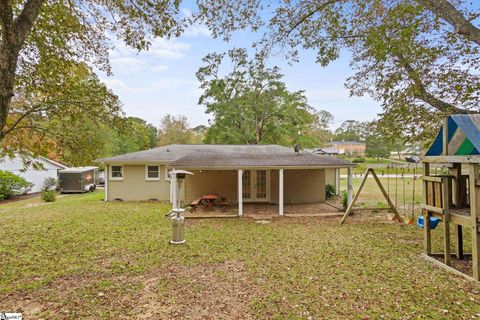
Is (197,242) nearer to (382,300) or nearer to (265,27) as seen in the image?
(382,300)

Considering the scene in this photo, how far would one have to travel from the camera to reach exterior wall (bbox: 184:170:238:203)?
1305 centimetres

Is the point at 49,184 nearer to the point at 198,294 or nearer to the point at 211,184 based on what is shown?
the point at 211,184

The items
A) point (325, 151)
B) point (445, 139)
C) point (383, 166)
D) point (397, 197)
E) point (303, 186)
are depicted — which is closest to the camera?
point (445, 139)

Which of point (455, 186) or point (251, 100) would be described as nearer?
point (455, 186)

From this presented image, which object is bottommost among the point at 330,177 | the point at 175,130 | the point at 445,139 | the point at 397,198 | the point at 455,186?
the point at 397,198

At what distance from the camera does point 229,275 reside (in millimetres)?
4934

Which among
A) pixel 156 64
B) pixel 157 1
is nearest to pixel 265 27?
pixel 157 1

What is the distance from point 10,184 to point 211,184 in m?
14.3

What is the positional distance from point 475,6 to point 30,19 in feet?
31.2

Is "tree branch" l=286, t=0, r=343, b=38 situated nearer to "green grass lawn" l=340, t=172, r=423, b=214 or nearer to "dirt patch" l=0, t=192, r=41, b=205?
"green grass lawn" l=340, t=172, r=423, b=214

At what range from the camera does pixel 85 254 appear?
243 inches

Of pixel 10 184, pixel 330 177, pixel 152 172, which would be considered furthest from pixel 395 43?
pixel 10 184

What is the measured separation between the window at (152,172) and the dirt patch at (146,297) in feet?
32.5

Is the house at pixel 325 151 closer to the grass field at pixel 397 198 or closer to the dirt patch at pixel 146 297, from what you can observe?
the grass field at pixel 397 198
